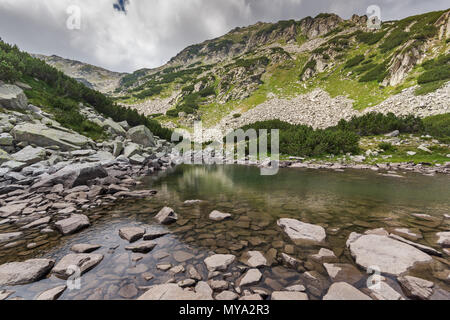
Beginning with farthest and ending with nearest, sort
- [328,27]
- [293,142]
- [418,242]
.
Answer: [328,27] < [293,142] < [418,242]

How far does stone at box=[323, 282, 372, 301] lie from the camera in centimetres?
297

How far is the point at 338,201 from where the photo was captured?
8.91 m

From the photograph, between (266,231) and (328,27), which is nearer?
(266,231)

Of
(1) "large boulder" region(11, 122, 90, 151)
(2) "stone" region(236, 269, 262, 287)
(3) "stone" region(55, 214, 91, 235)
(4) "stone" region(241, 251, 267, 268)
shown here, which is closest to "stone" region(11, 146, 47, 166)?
(1) "large boulder" region(11, 122, 90, 151)

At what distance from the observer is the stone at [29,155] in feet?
38.9

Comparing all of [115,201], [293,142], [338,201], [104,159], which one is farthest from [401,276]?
[293,142]

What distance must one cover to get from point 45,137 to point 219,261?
61.1 feet

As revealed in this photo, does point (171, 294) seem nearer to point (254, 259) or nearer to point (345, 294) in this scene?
point (254, 259)

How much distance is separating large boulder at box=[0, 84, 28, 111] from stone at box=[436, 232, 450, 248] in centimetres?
2983

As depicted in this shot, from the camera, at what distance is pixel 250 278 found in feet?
11.7

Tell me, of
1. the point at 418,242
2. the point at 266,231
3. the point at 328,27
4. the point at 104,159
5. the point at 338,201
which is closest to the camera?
the point at 418,242

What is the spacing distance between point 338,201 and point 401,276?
19.7 ft

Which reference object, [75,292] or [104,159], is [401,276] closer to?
[75,292]
